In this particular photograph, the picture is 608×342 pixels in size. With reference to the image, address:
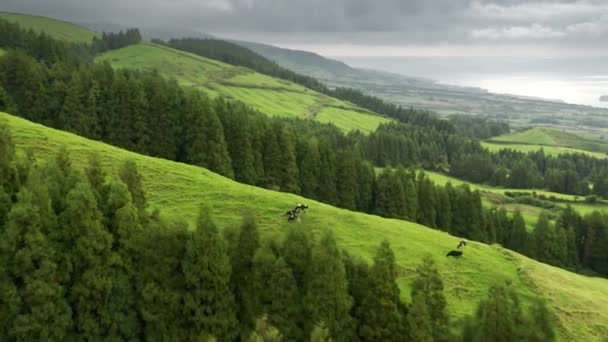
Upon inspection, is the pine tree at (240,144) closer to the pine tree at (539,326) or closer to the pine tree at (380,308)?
the pine tree at (380,308)

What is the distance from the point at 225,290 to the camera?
33.6 m

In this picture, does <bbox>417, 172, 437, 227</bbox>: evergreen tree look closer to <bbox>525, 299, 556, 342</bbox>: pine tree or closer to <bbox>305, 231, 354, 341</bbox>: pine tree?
<bbox>525, 299, 556, 342</bbox>: pine tree

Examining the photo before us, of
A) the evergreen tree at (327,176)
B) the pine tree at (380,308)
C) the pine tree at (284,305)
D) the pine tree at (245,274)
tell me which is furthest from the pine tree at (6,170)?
the evergreen tree at (327,176)

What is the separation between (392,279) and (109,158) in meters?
40.6

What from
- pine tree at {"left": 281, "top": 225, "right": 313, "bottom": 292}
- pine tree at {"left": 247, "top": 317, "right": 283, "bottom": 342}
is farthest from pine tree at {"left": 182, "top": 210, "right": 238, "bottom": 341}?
pine tree at {"left": 281, "top": 225, "right": 313, "bottom": 292}

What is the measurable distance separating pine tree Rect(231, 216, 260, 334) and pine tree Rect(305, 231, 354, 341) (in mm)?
4584

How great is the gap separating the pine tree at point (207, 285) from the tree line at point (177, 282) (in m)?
0.09

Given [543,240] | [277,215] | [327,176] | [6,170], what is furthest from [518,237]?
[6,170]

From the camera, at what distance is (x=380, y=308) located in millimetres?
34844

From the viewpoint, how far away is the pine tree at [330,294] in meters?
33.4

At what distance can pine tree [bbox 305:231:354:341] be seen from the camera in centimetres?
3341

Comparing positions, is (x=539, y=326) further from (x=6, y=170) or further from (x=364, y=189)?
(x=364, y=189)

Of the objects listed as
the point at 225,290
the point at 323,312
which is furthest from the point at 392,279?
the point at 225,290

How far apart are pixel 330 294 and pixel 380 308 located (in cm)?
450
